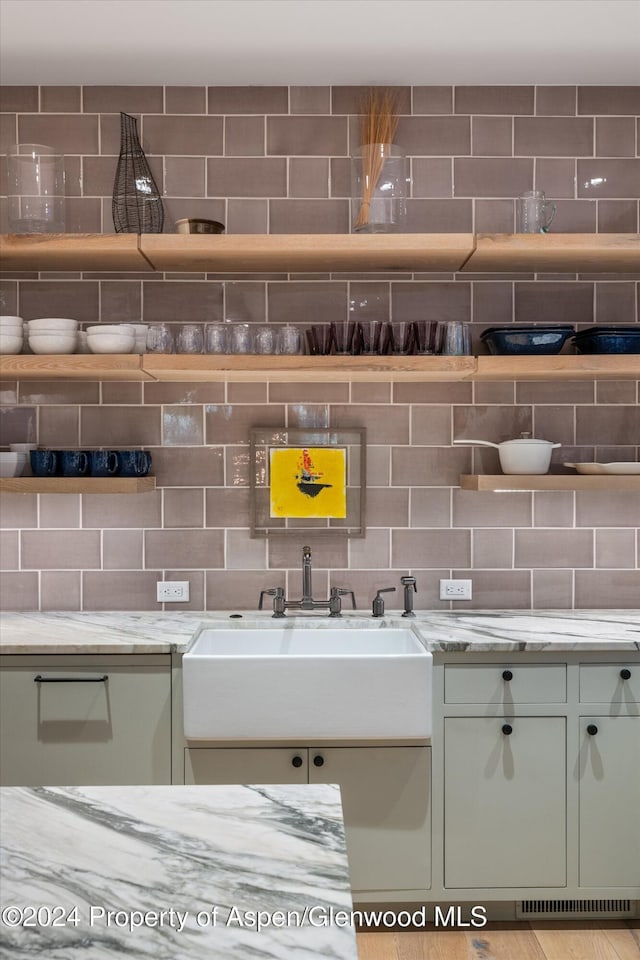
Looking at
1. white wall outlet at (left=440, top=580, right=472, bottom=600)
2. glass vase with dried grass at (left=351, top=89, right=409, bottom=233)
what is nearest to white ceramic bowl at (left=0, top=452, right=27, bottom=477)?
glass vase with dried grass at (left=351, top=89, right=409, bottom=233)

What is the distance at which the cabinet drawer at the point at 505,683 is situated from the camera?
98.8 inches

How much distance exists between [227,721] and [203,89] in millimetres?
2343

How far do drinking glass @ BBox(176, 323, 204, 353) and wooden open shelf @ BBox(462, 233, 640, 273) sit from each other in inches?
39.5

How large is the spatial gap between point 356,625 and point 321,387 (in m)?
0.92

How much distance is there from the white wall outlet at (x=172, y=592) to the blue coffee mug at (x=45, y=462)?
1.94 feet

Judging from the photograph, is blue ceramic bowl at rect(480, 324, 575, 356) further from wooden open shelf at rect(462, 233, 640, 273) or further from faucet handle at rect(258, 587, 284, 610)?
faucet handle at rect(258, 587, 284, 610)

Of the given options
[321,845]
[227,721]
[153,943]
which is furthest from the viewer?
[227,721]

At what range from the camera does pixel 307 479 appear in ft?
10.0

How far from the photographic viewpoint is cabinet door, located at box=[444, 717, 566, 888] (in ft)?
8.21

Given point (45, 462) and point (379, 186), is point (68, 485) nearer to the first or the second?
→ point (45, 462)

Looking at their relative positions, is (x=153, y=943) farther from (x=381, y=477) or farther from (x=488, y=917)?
→ (x=381, y=477)

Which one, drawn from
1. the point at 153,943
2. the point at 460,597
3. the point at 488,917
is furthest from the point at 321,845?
the point at 460,597

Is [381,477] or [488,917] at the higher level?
[381,477]

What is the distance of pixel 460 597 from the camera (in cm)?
306
